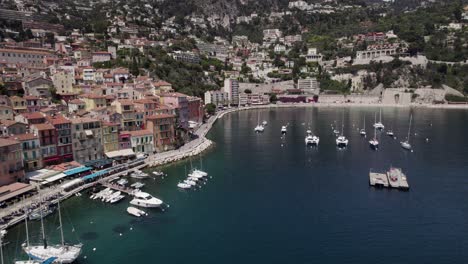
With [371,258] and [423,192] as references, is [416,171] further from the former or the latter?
[371,258]

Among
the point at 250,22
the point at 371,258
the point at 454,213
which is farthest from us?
the point at 250,22

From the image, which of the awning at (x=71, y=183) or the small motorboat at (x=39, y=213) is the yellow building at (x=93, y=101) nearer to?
the awning at (x=71, y=183)

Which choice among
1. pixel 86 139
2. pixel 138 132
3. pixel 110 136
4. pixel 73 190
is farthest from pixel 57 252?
pixel 138 132

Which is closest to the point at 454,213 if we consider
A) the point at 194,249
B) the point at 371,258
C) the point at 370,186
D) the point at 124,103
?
the point at 370,186

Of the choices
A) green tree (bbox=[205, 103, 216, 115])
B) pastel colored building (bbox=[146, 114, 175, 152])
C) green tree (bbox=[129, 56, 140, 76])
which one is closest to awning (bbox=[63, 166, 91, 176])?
pastel colored building (bbox=[146, 114, 175, 152])

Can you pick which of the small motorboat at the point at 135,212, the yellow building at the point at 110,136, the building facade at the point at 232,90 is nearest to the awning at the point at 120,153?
the yellow building at the point at 110,136

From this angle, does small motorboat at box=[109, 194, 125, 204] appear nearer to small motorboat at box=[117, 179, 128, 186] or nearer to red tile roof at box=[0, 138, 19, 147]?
small motorboat at box=[117, 179, 128, 186]
